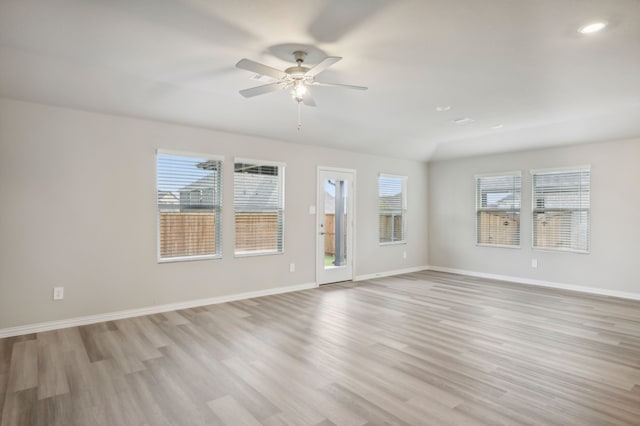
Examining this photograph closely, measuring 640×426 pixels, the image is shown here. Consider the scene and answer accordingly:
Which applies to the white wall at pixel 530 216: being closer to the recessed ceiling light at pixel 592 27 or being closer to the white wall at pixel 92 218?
the recessed ceiling light at pixel 592 27

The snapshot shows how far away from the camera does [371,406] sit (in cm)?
239

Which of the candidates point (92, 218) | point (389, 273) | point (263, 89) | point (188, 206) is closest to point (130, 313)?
point (92, 218)

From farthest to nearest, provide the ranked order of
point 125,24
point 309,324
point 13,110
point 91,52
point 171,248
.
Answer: point 171,248, point 309,324, point 13,110, point 91,52, point 125,24

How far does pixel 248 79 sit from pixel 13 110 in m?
2.48

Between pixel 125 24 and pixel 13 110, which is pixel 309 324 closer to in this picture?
pixel 125 24

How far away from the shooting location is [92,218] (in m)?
4.15

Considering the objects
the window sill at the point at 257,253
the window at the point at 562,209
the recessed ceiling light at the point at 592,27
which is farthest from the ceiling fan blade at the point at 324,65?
the window at the point at 562,209

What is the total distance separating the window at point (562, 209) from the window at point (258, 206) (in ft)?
15.2

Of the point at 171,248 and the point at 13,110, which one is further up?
the point at 13,110

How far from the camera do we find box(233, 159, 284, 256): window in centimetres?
532

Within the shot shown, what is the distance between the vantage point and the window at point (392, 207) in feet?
24.0

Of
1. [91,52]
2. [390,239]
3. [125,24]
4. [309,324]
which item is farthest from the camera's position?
[390,239]

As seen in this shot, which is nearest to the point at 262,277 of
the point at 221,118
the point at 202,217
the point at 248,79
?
the point at 202,217

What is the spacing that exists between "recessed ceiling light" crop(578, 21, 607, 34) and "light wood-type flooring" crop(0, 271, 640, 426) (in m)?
2.66
